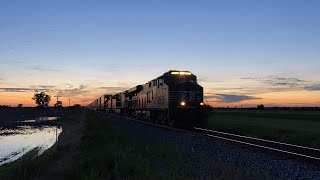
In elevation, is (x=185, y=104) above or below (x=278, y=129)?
above

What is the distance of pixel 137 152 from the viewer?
15.8 m

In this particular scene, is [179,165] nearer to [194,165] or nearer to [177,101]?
[194,165]

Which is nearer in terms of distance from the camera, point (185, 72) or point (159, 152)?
point (159, 152)

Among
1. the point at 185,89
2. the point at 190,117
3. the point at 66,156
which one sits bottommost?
the point at 66,156

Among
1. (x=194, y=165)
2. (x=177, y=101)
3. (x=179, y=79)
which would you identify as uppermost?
(x=179, y=79)

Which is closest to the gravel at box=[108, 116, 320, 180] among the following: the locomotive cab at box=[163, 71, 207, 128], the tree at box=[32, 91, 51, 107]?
the locomotive cab at box=[163, 71, 207, 128]

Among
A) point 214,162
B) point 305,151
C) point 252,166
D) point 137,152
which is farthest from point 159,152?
point 305,151

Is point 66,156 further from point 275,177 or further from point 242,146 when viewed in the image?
point 275,177

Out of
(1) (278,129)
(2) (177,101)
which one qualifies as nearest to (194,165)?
(2) (177,101)

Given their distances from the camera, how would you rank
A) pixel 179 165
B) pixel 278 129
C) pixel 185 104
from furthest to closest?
pixel 278 129
pixel 185 104
pixel 179 165

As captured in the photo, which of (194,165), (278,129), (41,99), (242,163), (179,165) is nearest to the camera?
(179,165)

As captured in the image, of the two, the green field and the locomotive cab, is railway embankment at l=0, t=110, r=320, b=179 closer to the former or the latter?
the green field

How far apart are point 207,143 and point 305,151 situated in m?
4.95

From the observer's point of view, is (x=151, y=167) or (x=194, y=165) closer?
(x=151, y=167)
